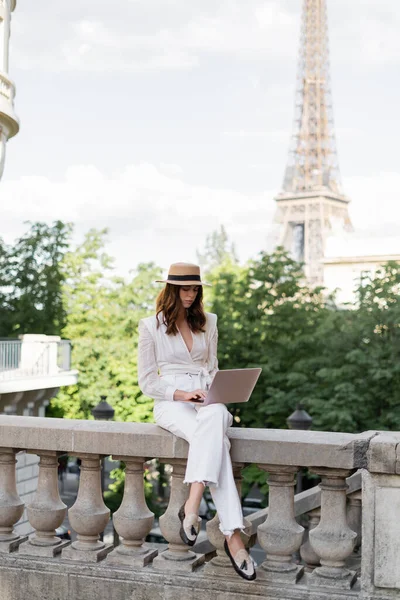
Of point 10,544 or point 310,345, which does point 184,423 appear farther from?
point 310,345

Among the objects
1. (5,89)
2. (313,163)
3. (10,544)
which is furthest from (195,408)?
(313,163)

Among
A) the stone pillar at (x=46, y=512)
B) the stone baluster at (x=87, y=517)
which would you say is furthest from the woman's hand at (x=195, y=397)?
the stone pillar at (x=46, y=512)

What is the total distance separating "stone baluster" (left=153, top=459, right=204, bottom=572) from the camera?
5.10 meters

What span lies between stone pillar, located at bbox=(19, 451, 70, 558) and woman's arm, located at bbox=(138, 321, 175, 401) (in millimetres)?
706

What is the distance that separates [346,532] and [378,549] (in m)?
0.22

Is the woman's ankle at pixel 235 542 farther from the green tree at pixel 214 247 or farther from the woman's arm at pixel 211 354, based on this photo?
the green tree at pixel 214 247

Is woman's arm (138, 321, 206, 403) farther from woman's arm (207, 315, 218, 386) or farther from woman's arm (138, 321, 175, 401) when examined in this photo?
woman's arm (207, 315, 218, 386)

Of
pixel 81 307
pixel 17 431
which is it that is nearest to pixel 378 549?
pixel 17 431

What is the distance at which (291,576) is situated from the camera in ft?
16.0

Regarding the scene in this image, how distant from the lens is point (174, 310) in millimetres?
→ 5328

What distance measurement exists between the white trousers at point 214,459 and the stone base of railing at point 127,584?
439mm

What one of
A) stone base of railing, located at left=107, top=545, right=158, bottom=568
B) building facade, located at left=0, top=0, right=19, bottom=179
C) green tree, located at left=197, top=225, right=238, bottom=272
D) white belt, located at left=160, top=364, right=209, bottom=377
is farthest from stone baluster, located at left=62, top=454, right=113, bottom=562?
green tree, located at left=197, top=225, right=238, bottom=272

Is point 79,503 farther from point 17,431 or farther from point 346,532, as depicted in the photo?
point 346,532

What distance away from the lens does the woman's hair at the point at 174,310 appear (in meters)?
5.31
